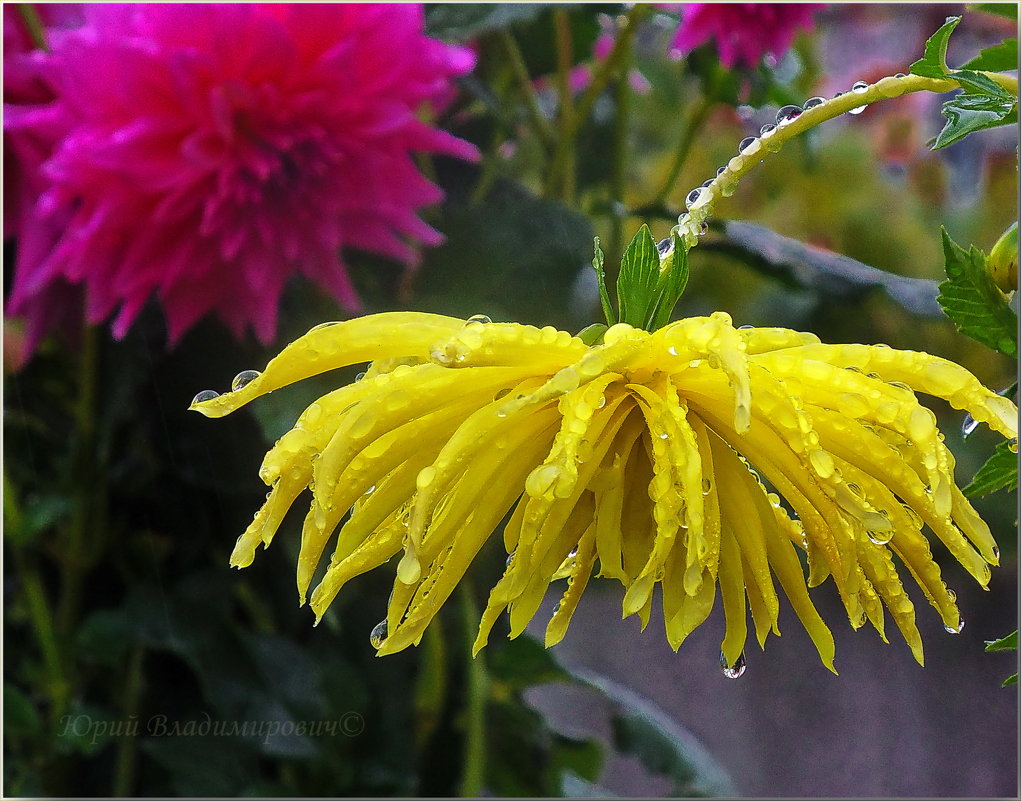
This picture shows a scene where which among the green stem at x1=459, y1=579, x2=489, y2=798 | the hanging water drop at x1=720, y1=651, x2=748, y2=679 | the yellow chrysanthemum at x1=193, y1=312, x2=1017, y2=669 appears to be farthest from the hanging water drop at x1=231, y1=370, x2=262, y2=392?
the green stem at x1=459, y1=579, x2=489, y2=798

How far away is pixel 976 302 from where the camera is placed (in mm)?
202

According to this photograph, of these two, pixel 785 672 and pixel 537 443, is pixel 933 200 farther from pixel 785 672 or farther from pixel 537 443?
pixel 537 443

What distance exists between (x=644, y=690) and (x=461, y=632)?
0.12 meters

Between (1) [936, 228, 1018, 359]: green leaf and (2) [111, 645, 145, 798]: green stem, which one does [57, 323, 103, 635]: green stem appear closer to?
(2) [111, 645, 145, 798]: green stem

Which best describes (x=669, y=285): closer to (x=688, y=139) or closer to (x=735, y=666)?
(x=735, y=666)

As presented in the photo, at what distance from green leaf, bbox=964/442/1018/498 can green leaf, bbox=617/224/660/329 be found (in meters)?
0.08

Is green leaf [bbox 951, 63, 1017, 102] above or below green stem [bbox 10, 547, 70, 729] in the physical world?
above

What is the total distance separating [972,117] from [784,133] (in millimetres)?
43

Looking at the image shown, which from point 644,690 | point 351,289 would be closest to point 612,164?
point 351,289

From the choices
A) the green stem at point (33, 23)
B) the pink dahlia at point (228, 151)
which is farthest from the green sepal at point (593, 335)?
the green stem at point (33, 23)

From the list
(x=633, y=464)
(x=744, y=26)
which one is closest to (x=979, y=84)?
(x=633, y=464)

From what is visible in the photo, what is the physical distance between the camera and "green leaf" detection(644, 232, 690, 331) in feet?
0.59

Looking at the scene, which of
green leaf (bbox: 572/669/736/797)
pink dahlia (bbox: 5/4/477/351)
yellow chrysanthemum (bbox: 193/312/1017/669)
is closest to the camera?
yellow chrysanthemum (bbox: 193/312/1017/669)

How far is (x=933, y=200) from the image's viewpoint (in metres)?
0.55
